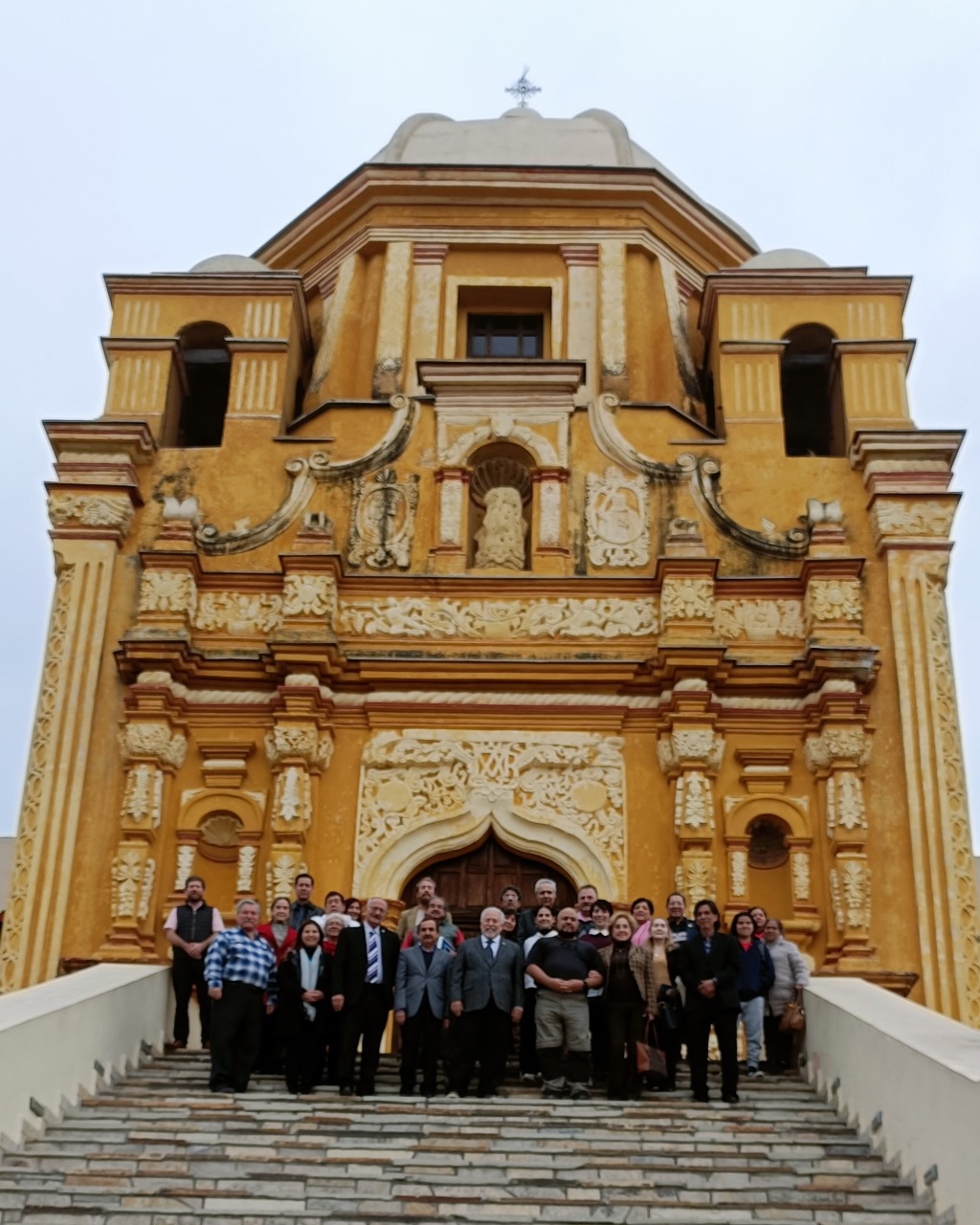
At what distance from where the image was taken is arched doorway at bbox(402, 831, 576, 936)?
15.1 meters

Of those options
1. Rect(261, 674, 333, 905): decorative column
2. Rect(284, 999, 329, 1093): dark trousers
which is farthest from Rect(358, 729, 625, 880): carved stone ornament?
Rect(284, 999, 329, 1093): dark trousers

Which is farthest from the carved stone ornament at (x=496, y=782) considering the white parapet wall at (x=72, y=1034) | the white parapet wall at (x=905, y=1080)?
the white parapet wall at (x=905, y=1080)

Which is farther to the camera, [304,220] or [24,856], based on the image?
[304,220]

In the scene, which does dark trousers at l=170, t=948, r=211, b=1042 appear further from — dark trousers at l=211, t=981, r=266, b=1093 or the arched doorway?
the arched doorway

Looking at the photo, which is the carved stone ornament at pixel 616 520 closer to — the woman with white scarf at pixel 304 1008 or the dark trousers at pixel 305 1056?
the woman with white scarf at pixel 304 1008

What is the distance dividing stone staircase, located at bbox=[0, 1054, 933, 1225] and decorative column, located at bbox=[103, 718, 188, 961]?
407cm

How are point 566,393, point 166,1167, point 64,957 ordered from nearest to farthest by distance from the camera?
point 166,1167
point 64,957
point 566,393

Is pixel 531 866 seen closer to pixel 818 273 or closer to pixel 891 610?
pixel 891 610

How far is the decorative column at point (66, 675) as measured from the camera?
1458cm

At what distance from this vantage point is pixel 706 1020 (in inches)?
419

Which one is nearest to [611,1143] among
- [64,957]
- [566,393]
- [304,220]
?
[64,957]

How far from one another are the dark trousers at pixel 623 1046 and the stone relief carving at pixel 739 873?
4.22 meters

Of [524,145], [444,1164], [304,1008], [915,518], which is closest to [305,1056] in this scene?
[304,1008]

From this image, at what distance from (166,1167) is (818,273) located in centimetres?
1231
